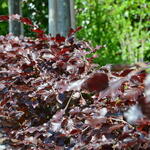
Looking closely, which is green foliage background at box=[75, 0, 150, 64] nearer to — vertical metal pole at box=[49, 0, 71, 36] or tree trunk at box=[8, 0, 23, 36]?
tree trunk at box=[8, 0, 23, 36]

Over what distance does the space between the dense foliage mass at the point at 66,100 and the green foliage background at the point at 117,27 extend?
604cm

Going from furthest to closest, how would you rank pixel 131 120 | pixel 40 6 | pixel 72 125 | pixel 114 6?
pixel 40 6 < pixel 114 6 < pixel 72 125 < pixel 131 120

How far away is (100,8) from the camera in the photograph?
31.1 ft

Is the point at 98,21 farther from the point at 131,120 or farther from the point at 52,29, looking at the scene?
the point at 131,120

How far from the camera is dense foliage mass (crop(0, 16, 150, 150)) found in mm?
1237

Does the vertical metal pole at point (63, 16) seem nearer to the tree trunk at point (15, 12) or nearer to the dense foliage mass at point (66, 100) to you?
the tree trunk at point (15, 12)

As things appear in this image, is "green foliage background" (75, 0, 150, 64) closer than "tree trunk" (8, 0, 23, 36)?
No

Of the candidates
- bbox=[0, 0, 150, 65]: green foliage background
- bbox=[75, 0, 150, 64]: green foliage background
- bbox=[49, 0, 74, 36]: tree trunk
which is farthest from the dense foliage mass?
bbox=[75, 0, 150, 64]: green foliage background

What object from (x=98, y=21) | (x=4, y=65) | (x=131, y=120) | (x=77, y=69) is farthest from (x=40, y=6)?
(x=131, y=120)

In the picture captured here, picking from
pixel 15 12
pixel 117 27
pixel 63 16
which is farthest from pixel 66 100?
pixel 117 27

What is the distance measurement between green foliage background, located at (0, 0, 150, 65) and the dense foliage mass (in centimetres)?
604

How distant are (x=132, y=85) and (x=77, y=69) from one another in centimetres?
53

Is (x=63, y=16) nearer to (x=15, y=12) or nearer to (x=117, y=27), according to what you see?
(x=15, y=12)

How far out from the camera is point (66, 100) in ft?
6.64
